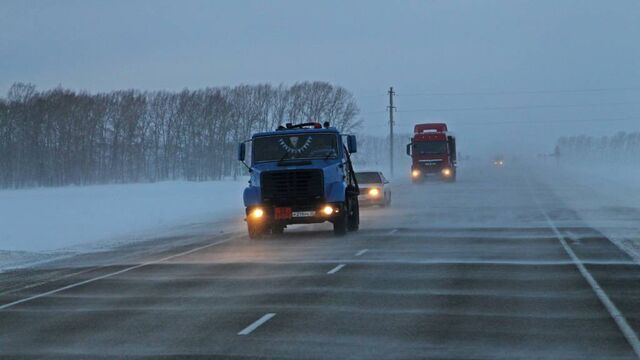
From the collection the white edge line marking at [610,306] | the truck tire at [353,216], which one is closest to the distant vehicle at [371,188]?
the truck tire at [353,216]

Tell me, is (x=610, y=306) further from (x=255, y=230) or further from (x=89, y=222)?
(x=89, y=222)

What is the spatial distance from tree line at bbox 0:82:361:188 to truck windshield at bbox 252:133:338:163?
89.9 metres

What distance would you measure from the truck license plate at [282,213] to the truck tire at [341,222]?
49.6 inches

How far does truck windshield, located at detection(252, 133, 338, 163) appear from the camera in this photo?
2645cm

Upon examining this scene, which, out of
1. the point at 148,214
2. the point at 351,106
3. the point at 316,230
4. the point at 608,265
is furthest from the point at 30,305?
the point at 351,106

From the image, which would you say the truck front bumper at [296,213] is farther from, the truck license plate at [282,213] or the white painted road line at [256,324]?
the white painted road line at [256,324]

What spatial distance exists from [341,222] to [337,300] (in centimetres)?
1256

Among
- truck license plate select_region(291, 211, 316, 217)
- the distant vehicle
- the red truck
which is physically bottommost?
truck license plate select_region(291, 211, 316, 217)

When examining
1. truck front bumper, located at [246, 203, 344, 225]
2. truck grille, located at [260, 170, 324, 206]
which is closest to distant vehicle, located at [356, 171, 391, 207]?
truck front bumper, located at [246, 203, 344, 225]

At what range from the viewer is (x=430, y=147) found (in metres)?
70.1

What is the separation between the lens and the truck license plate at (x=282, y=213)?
85.3 ft

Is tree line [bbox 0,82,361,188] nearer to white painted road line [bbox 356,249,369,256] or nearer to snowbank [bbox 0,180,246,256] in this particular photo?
snowbank [bbox 0,180,246,256]

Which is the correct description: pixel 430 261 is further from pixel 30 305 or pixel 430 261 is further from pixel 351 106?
pixel 351 106

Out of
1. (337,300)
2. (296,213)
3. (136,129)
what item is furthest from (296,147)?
(136,129)
